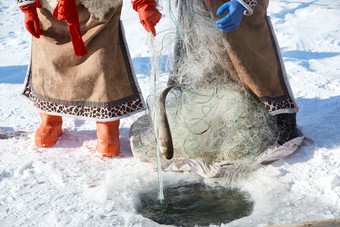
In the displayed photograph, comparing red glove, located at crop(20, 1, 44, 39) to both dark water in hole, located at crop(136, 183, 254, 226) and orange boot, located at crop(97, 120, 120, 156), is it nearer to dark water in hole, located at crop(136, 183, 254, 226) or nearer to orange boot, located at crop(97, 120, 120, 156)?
orange boot, located at crop(97, 120, 120, 156)

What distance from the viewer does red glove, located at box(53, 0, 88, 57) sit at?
2.22 m

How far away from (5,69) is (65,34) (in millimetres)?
2046

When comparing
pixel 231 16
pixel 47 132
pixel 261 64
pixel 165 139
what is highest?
pixel 231 16

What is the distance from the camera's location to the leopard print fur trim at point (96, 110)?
8.02 feet

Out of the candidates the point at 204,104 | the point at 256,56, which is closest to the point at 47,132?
the point at 204,104

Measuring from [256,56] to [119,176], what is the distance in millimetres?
983

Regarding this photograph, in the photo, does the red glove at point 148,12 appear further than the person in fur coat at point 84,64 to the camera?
No

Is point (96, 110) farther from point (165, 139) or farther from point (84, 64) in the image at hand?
point (165, 139)

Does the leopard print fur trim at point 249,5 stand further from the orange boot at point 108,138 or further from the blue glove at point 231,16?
the orange boot at point 108,138

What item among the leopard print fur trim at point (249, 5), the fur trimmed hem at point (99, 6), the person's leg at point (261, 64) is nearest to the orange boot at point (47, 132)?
the fur trimmed hem at point (99, 6)

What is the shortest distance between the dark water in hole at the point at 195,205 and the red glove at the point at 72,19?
86 centimetres

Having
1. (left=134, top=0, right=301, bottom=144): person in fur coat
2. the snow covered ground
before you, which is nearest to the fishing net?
(left=134, top=0, right=301, bottom=144): person in fur coat

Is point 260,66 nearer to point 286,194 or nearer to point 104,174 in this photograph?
point 286,194

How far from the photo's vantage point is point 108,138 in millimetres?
2539
